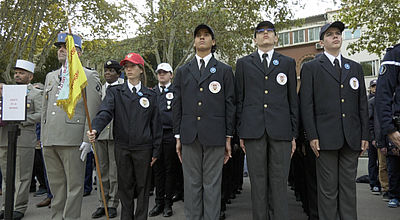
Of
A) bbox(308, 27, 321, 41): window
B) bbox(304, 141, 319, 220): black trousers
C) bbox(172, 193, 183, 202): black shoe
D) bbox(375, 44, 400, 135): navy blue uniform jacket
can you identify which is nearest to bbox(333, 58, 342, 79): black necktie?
bbox(375, 44, 400, 135): navy blue uniform jacket

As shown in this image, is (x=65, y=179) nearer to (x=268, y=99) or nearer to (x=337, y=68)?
(x=268, y=99)

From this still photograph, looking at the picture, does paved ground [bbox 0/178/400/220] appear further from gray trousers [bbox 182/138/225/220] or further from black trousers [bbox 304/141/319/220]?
gray trousers [bbox 182/138/225/220]

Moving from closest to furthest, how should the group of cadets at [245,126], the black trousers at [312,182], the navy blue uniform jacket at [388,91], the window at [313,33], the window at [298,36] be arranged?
the navy blue uniform jacket at [388,91], the group of cadets at [245,126], the black trousers at [312,182], the window at [313,33], the window at [298,36]

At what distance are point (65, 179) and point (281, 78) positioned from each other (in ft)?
9.60

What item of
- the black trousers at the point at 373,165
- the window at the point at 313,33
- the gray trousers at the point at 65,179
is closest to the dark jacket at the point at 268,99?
the gray trousers at the point at 65,179

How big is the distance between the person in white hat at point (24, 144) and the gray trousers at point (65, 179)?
1.31 meters

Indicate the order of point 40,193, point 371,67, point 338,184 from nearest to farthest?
point 338,184 → point 40,193 → point 371,67

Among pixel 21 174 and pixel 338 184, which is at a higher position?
pixel 338 184

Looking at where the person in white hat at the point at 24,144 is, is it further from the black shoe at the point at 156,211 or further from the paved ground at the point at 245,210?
the black shoe at the point at 156,211

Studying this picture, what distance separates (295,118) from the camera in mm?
3412

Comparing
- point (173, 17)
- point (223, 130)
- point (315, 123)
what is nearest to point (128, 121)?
point (223, 130)

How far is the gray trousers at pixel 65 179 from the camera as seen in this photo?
12.5 ft

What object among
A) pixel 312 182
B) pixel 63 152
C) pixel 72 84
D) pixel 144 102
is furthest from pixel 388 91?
pixel 63 152

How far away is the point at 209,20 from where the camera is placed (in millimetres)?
13109
